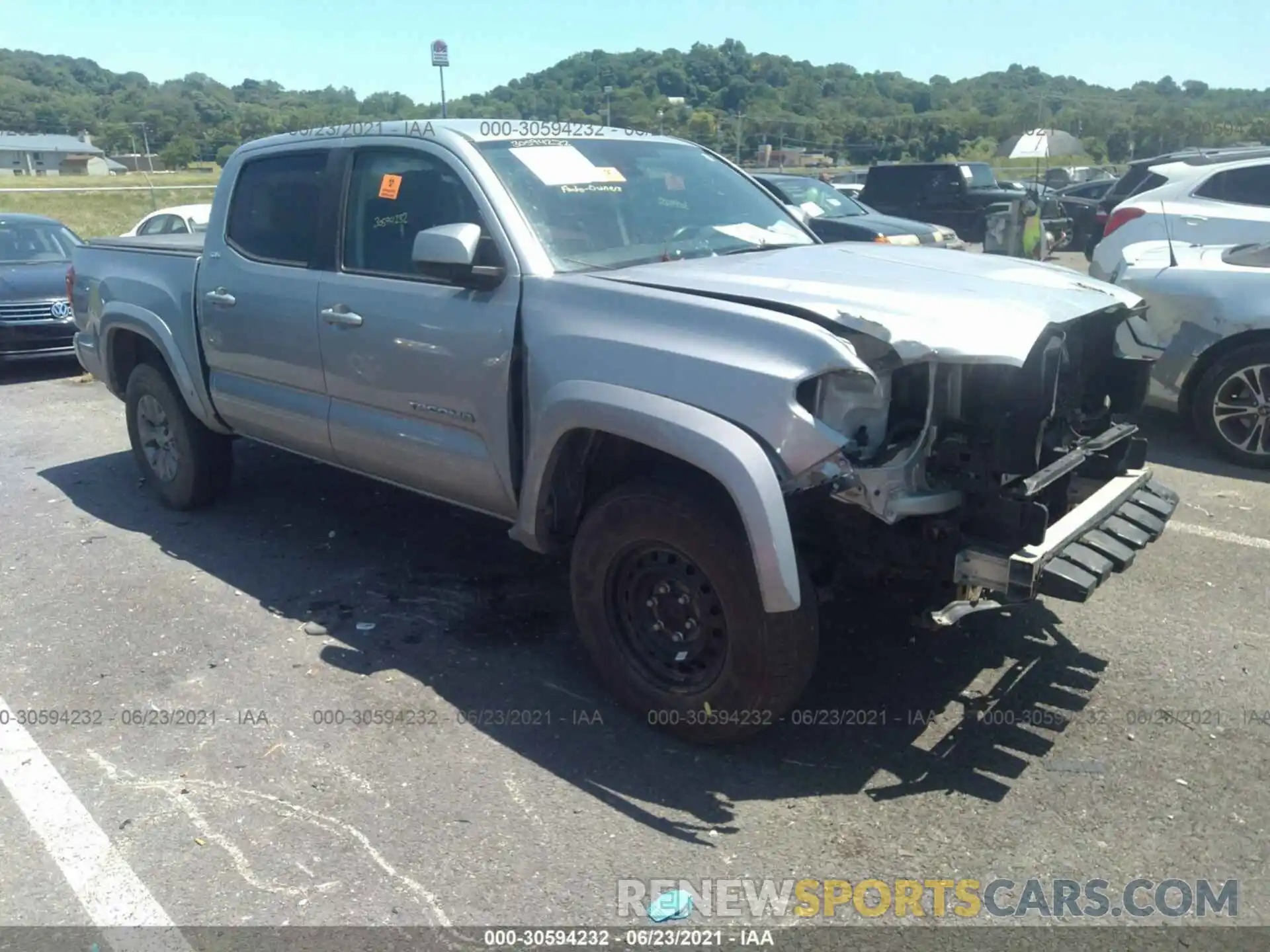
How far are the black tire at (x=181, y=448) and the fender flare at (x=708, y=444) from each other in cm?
312

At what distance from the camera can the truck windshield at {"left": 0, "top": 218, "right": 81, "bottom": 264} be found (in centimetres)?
1166

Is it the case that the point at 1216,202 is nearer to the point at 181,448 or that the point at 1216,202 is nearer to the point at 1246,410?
the point at 1246,410

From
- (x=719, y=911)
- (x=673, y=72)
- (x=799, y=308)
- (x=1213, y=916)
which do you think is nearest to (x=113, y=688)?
(x=719, y=911)

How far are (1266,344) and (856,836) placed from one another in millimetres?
4675

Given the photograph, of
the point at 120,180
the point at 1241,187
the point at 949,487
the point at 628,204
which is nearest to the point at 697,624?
the point at 949,487

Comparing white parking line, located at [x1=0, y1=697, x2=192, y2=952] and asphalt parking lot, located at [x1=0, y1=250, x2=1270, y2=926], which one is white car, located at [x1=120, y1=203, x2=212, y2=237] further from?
white parking line, located at [x1=0, y1=697, x2=192, y2=952]

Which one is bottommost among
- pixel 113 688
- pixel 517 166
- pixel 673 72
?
pixel 113 688

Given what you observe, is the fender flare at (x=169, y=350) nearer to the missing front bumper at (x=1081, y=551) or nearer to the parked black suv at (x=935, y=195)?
the missing front bumper at (x=1081, y=551)

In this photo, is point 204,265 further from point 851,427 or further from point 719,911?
point 719,911

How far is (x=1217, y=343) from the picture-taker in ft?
21.2

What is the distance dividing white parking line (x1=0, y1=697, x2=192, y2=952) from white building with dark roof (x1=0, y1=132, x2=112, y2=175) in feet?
187

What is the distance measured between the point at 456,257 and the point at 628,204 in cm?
89

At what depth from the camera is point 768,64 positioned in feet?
97.7

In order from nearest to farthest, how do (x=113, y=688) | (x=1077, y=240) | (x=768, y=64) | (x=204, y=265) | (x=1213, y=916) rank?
(x=1213, y=916) → (x=113, y=688) → (x=204, y=265) → (x=1077, y=240) → (x=768, y=64)
